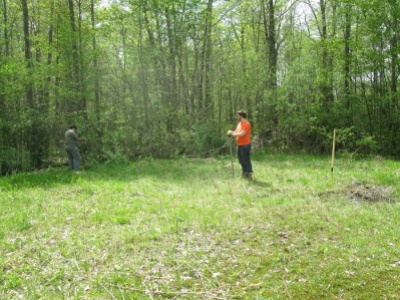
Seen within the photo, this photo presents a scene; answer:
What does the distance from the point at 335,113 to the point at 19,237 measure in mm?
11060

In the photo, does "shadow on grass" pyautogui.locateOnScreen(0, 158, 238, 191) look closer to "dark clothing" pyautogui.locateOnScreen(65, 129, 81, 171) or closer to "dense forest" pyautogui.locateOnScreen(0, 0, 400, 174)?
"dark clothing" pyautogui.locateOnScreen(65, 129, 81, 171)

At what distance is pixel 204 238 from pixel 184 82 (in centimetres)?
974

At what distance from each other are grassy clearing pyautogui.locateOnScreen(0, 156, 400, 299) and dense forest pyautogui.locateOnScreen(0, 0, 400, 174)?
369 centimetres

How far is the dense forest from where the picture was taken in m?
11.8

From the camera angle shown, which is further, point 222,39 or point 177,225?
point 222,39

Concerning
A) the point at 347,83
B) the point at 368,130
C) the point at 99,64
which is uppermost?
the point at 99,64

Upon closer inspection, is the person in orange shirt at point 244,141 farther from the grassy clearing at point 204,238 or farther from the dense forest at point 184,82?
the dense forest at point 184,82

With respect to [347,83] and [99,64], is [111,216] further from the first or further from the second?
[347,83]

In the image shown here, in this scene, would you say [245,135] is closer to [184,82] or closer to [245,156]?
[245,156]

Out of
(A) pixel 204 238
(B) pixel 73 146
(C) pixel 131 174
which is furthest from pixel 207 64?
(A) pixel 204 238

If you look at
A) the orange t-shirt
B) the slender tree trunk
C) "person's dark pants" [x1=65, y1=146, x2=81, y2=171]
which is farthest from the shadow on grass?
the slender tree trunk

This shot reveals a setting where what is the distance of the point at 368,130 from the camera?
12500 mm

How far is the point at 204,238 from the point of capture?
532cm

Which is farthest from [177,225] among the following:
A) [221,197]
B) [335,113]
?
[335,113]
